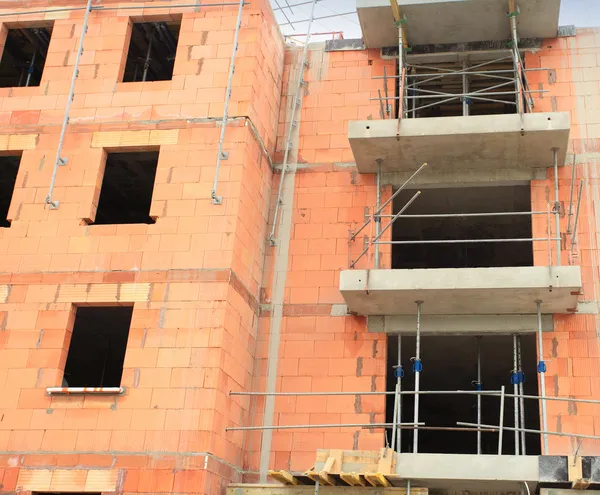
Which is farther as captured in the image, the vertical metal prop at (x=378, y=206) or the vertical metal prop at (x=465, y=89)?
the vertical metal prop at (x=465, y=89)

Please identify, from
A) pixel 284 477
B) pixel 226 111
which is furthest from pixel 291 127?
pixel 284 477

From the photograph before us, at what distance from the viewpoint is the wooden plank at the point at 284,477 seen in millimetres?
11055

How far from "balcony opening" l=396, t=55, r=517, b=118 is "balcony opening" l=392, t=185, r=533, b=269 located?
5.43ft

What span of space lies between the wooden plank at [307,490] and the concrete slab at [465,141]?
5.69m

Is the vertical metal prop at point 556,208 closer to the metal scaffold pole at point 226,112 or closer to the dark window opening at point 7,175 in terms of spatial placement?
the metal scaffold pole at point 226,112

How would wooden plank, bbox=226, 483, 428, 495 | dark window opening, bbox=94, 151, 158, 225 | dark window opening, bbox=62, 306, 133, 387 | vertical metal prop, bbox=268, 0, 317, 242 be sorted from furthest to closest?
dark window opening, bbox=62, 306, 133, 387, dark window opening, bbox=94, 151, 158, 225, vertical metal prop, bbox=268, 0, 317, 242, wooden plank, bbox=226, 483, 428, 495

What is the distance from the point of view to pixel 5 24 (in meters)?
15.4

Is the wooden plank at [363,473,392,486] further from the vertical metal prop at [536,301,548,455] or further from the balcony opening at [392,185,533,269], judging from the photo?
the balcony opening at [392,185,533,269]

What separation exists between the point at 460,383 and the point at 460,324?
18.5 ft

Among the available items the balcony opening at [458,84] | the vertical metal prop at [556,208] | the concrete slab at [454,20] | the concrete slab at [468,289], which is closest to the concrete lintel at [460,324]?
the concrete slab at [468,289]

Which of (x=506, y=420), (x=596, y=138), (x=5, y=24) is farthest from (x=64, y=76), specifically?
(x=506, y=420)

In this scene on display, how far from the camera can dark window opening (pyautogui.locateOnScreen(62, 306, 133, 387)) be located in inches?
623

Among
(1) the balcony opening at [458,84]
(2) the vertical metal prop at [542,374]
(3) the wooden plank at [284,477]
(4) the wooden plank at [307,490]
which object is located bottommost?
(4) the wooden plank at [307,490]

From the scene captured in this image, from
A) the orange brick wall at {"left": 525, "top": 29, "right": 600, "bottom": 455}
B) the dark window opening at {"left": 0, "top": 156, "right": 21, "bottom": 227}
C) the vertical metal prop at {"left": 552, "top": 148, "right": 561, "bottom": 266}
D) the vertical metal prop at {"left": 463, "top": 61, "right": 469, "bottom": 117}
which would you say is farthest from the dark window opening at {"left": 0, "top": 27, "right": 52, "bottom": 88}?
the vertical metal prop at {"left": 552, "top": 148, "right": 561, "bottom": 266}
